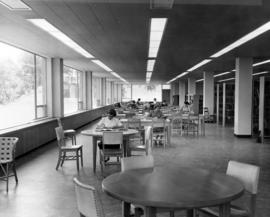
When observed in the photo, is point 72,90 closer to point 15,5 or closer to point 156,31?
point 156,31

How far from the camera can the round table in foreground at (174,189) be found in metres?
2.00

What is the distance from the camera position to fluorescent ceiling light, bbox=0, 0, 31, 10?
4.50 m

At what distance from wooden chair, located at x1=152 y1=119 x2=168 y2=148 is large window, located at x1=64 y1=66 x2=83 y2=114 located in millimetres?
5027

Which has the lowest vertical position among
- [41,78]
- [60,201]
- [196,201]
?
[60,201]

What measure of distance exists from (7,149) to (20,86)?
3.93 metres

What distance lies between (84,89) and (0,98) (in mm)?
Answer: 9470

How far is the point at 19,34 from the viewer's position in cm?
679

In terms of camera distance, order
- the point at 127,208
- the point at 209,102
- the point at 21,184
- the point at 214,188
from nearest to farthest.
→ the point at 214,188 < the point at 127,208 < the point at 21,184 < the point at 209,102

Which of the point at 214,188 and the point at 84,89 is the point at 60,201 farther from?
the point at 84,89

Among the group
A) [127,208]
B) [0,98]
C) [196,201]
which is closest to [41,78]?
[0,98]

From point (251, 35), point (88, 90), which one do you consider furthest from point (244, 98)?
point (88, 90)

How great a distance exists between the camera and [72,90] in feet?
48.7

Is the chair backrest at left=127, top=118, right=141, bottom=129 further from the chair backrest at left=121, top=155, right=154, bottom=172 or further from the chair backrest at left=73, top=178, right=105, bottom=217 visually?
the chair backrest at left=73, top=178, right=105, bottom=217

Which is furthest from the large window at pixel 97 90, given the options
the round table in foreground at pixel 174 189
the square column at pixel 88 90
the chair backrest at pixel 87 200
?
the chair backrest at pixel 87 200
